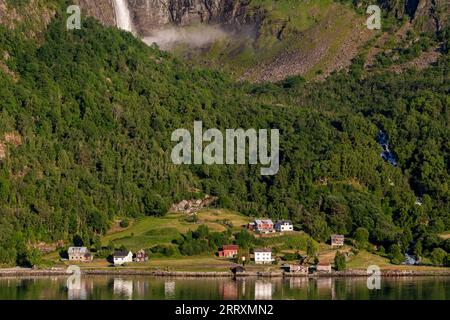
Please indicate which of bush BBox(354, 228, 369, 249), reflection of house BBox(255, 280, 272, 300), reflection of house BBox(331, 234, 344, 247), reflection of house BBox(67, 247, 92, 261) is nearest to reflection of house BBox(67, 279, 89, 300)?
reflection of house BBox(255, 280, 272, 300)

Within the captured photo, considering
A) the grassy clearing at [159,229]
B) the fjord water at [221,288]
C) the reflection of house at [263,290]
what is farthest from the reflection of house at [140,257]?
the reflection of house at [263,290]

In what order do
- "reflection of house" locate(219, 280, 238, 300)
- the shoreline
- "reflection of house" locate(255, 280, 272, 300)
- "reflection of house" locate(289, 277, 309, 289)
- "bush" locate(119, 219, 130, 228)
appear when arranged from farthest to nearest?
1. "bush" locate(119, 219, 130, 228)
2. the shoreline
3. "reflection of house" locate(289, 277, 309, 289)
4. "reflection of house" locate(255, 280, 272, 300)
5. "reflection of house" locate(219, 280, 238, 300)

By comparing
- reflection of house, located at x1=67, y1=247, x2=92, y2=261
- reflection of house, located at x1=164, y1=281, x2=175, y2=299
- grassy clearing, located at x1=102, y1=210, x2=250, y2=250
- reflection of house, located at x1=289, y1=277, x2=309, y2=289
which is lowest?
reflection of house, located at x1=289, y1=277, x2=309, y2=289

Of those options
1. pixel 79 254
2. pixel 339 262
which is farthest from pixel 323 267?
pixel 79 254

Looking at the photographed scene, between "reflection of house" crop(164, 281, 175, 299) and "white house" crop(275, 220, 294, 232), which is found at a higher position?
"white house" crop(275, 220, 294, 232)

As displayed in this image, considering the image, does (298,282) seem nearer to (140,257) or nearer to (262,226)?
(140,257)

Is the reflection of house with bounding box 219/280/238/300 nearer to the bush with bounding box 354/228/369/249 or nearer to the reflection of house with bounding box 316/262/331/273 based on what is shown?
the reflection of house with bounding box 316/262/331/273

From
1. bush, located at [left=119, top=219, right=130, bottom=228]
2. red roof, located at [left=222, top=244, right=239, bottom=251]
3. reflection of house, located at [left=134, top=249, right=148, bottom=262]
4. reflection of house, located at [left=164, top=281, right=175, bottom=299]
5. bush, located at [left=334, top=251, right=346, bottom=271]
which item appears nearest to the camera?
reflection of house, located at [left=164, top=281, right=175, bottom=299]
